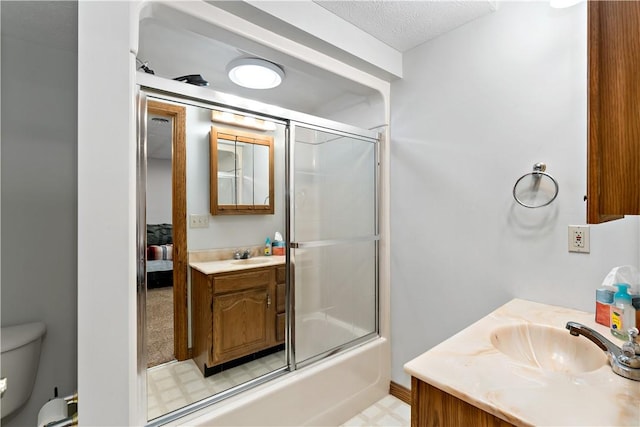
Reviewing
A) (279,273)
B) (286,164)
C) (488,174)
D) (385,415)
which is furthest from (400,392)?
(286,164)

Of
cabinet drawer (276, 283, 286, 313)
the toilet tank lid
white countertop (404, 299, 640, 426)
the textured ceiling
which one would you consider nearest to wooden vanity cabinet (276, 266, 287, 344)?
Answer: cabinet drawer (276, 283, 286, 313)

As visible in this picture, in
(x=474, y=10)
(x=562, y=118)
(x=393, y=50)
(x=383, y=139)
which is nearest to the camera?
(x=562, y=118)

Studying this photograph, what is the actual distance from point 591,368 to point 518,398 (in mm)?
537

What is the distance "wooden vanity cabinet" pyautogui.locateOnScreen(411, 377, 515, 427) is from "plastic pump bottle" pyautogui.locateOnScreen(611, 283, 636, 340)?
709 millimetres

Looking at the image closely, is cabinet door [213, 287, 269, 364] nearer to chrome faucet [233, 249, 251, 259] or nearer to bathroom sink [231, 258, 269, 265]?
bathroom sink [231, 258, 269, 265]

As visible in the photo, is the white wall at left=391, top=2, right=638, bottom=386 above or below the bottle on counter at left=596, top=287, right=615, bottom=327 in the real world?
above

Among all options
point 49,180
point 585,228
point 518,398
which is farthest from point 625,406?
point 49,180

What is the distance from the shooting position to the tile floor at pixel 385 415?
5.83 feet

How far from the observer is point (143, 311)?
1.20m

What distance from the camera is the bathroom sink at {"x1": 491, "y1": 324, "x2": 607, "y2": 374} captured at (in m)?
1.06

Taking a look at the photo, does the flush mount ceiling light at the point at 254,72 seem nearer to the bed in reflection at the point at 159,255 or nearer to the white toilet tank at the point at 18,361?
the bed in reflection at the point at 159,255

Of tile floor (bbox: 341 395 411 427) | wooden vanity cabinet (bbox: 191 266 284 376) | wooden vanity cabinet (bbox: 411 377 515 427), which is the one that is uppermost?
wooden vanity cabinet (bbox: 411 377 515 427)

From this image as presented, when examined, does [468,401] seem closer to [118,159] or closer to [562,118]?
[118,159]

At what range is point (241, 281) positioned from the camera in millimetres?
2256
